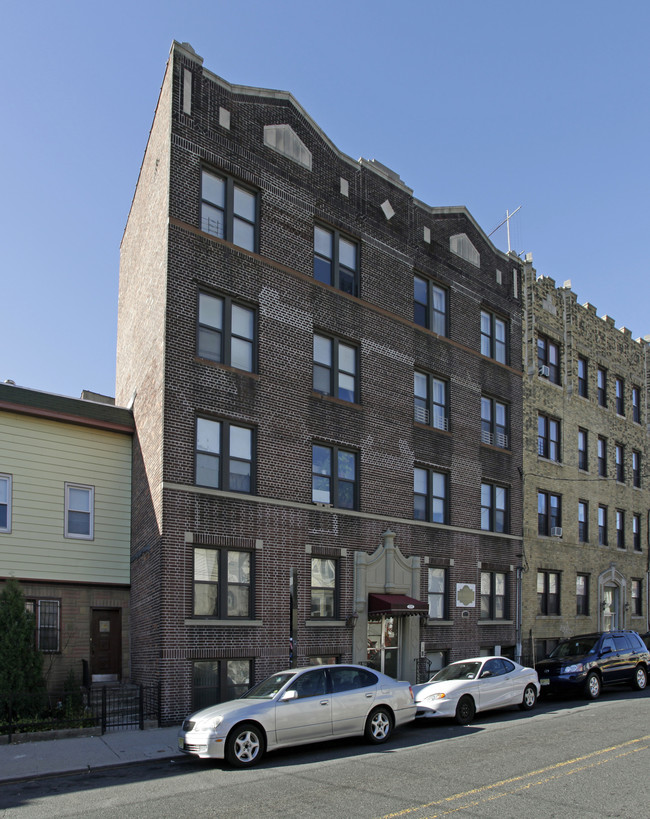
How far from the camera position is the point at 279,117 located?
22.2 m

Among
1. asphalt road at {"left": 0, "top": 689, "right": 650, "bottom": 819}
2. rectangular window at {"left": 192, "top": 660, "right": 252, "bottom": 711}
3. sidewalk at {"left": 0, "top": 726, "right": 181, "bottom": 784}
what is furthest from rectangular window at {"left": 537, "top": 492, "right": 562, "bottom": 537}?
sidewalk at {"left": 0, "top": 726, "right": 181, "bottom": 784}

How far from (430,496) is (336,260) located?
25.1 feet

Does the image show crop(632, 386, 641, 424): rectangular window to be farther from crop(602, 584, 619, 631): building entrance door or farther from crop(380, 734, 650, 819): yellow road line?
crop(380, 734, 650, 819): yellow road line

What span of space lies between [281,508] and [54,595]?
577cm

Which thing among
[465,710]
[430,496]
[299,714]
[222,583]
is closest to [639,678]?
[430,496]

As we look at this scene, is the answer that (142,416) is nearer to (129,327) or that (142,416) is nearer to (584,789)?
(129,327)

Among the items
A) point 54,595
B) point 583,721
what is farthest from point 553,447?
point 54,595

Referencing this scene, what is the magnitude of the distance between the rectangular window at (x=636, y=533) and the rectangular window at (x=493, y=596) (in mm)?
11102

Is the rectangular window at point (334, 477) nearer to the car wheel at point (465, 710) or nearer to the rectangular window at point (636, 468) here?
the car wheel at point (465, 710)

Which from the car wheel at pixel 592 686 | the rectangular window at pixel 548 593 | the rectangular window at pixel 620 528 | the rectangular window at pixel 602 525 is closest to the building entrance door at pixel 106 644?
the car wheel at pixel 592 686

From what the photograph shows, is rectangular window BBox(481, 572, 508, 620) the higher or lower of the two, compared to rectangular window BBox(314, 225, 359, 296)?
lower

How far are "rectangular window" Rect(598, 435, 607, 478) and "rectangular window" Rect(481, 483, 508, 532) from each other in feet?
25.8

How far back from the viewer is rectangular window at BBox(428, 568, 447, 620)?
953 inches

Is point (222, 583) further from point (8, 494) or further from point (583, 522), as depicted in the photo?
point (583, 522)
